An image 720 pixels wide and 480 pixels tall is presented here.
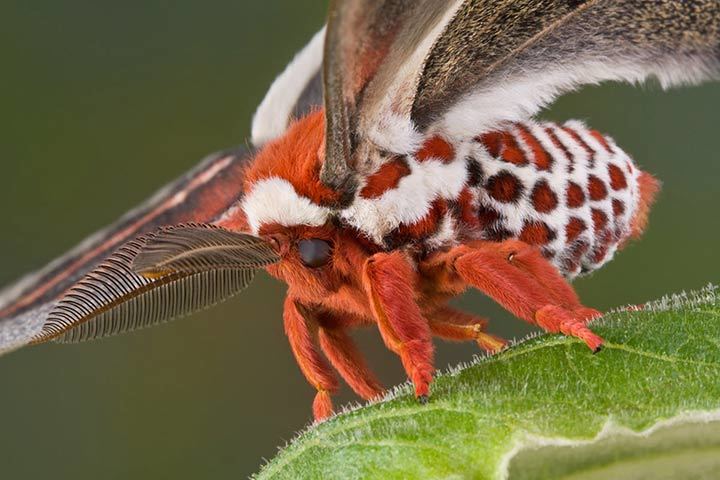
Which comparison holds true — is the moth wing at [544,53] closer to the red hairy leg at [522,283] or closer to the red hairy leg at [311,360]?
the red hairy leg at [522,283]

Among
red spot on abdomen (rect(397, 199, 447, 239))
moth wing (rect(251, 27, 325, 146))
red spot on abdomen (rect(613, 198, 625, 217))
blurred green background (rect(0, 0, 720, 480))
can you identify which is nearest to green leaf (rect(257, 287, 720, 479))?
red spot on abdomen (rect(397, 199, 447, 239))

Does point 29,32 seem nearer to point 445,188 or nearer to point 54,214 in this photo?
point 54,214

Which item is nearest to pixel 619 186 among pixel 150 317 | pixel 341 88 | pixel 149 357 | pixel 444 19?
A: pixel 444 19

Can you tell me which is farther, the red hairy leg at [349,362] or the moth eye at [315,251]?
the red hairy leg at [349,362]

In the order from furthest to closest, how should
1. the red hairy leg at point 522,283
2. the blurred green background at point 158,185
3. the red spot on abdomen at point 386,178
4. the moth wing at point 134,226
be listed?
1. the blurred green background at point 158,185
2. the moth wing at point 134,226
3. the red spot on abdomen at point 386,178
4. the red hairy leg at point 522,283

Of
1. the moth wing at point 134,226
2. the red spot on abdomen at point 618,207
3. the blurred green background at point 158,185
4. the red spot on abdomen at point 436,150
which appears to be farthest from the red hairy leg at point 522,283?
the blurred green background at point 158,185

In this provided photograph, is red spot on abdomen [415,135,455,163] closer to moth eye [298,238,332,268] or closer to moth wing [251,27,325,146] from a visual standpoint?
moth eye [298,238,332,268]
